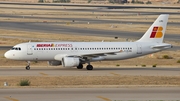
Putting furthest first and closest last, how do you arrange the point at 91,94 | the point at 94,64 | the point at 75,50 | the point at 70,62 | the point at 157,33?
the point at 94,64, the point at 157,33, the point at 75,50, the point at 70,62, the point at 91,94

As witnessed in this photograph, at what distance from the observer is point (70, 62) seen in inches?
2072

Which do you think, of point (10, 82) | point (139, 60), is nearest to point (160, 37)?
point (139, 60)

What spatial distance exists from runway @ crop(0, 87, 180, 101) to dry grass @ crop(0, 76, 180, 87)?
6.60 metres

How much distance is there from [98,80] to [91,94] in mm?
11301

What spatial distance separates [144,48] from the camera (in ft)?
Result: 182

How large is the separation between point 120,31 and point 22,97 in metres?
81.5

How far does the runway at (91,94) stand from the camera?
30.8 metres

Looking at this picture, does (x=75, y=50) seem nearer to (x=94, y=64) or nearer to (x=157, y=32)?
(x=94, y=64)

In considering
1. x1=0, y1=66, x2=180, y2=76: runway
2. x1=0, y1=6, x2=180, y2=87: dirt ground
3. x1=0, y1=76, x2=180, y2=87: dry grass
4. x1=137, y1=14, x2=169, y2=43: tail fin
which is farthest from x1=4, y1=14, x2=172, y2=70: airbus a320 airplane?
x1=0, y1=76, x2=180, y2=87: dry grass

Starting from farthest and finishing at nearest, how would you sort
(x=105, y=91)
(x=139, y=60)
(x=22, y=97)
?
1. (x=139, y=60)
2. (x=105, y=91)
3. (x=22, y=97)

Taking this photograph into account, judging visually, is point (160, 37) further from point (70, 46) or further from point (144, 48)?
point (70, 46)

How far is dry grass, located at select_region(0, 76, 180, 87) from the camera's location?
42.1 meters

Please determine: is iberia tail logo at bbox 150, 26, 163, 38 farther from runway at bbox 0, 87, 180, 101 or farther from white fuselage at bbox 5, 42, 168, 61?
runway at bbox 0, 87, 180, 101

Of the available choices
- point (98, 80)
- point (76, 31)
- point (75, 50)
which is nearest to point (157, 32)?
point (75, 50)
